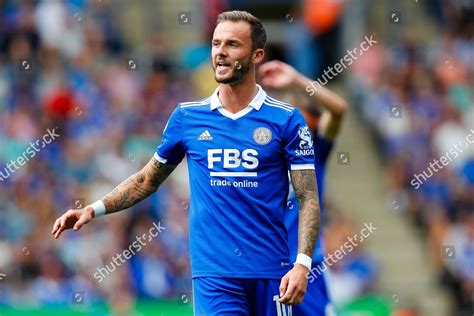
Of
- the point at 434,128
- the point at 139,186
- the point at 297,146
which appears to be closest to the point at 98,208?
the point at 139,186

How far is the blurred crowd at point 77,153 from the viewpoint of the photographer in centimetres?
1469

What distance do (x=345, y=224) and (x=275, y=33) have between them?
5538 mm

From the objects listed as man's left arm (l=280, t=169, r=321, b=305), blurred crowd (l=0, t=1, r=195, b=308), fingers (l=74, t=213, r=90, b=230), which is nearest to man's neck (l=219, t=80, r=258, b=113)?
man's left arm (l=280, t=169, r=321, b=305)

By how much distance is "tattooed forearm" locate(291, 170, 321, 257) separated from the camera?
24.7ft

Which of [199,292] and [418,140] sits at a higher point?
[418,140]

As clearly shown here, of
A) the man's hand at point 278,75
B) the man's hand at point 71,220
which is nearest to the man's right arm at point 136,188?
the man's hand at point 71,220

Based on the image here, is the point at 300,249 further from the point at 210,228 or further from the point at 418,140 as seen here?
the point at 418,140

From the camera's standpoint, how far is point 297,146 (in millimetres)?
7621

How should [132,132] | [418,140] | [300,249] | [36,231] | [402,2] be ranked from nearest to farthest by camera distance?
[300,249] < [36,231] < [132,132] < [418,140] < [402,2]

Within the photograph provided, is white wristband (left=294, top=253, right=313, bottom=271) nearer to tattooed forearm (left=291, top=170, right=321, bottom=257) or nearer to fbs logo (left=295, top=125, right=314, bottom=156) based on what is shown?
tattooed forearm (left=291, top=170, right=321, bottom=257)

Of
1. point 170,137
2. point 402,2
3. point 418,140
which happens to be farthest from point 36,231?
point 402,2

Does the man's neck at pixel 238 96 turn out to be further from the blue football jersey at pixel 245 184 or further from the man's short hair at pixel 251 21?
the man's short hair at pixel 251 21

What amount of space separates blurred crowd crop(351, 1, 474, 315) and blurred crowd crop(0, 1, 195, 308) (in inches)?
130

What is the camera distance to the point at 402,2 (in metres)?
21.8
